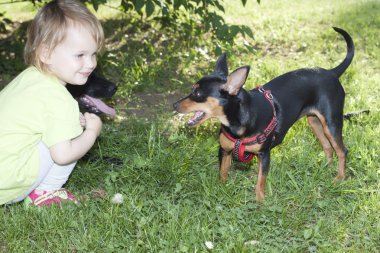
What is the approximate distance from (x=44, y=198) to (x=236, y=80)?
1.54 meters

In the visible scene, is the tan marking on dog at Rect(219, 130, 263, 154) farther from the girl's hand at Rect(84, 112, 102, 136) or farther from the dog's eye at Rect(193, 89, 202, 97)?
the girl's hand at Rect(84, 112, 102, 136)

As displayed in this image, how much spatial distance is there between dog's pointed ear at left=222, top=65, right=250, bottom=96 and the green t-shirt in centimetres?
101

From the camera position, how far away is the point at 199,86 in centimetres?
353

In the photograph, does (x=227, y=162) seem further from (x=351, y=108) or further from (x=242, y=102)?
(x=351, y=108)

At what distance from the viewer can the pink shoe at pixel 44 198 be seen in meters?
3.50

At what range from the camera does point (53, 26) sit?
316 cm

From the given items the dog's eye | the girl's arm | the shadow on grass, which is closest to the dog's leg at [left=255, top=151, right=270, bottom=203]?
the dog's eye

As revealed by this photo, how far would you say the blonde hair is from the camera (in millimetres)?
3170

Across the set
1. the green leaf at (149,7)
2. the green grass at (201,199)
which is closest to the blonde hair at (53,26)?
the green grass at (201,199)

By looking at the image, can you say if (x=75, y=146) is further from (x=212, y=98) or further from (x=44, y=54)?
(x=212, y=98)

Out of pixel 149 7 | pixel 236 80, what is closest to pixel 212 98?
pixel 236 80

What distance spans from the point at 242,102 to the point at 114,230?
3.98 ft

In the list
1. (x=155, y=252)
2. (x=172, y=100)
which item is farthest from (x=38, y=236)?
(x=172, y=100)

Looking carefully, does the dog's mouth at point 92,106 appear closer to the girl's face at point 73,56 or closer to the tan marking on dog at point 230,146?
the girl's face at point 73,56
